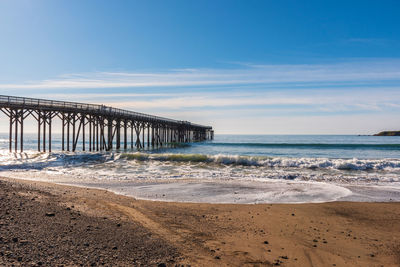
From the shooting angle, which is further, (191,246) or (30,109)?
(30,109)

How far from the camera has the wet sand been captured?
4527 millimetres

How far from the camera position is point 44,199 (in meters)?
7.98

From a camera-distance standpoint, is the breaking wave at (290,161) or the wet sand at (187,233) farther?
the breaking wave at (290,161)

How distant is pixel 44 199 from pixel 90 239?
12.5 feet

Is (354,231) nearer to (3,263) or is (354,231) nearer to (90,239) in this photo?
(90,239)

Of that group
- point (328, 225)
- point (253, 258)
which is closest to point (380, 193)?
point (328, 225)

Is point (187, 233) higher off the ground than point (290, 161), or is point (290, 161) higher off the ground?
point (290, 161)

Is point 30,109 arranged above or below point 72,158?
above

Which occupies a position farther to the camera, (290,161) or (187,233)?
(290,161)

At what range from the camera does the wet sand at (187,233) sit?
4527mm

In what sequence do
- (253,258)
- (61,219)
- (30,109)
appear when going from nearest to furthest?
(253,258) → (61,219) → (30,109)

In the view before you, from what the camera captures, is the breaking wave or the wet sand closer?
the wet sand

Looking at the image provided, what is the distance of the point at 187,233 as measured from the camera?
584cm

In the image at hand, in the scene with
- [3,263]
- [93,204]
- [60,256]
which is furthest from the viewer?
[93,204]
